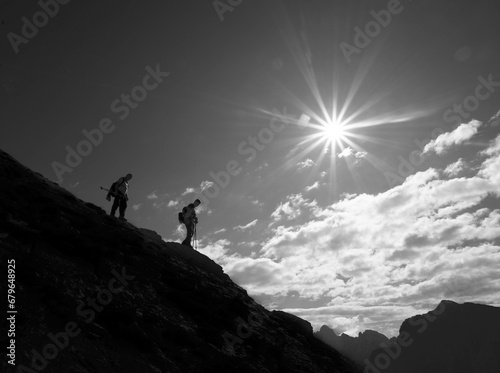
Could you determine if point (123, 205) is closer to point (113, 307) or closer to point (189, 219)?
point (189, 219)

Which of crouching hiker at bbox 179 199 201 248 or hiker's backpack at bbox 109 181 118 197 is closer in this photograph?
hiker's backpack at bbox 109 181 118 197

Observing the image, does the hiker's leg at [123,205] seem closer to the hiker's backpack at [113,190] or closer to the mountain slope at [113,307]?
the hiker's backpack at [113,190]

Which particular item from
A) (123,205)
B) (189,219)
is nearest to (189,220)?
(189,219)

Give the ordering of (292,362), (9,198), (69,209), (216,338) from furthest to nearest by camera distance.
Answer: (69,209), (292,362), (9,198), (216,338)

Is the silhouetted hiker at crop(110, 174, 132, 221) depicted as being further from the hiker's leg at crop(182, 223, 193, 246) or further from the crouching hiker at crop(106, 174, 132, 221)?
the hiker's leg at crop(182, 223, 193, 246)

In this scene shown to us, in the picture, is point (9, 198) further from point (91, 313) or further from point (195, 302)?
point (195, 302)

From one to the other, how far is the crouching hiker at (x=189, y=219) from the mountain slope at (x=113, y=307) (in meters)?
7.07

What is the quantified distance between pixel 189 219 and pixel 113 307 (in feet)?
51.7

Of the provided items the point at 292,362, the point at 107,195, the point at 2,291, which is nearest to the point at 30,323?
the point at 2,291

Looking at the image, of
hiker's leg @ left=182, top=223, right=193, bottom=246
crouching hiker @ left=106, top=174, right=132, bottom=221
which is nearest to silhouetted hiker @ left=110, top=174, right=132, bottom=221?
crouching hiker @ left=106, top=174, right=132, bottom=221

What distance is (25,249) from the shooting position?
10922 mm

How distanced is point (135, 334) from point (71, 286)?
8.19 ft

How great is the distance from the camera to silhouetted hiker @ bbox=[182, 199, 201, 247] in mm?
26578

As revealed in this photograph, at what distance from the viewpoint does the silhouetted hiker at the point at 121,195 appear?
22.5m
